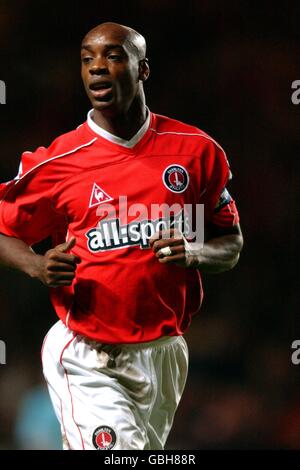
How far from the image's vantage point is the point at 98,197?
142 inches

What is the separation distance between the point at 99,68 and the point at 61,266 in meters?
0.67

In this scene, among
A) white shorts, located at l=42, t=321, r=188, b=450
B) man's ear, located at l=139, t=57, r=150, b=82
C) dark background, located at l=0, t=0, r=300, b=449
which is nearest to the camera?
white shorts, located at l=42, t=321, r=188, b=450

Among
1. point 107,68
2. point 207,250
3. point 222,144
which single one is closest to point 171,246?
point 207,250

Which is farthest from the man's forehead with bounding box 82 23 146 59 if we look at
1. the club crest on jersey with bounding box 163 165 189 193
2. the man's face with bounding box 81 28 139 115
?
the club crest on jersey with bounding box 163 165 189 193

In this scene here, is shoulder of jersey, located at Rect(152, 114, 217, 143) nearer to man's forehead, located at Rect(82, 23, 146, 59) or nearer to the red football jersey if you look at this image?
the red football jersey

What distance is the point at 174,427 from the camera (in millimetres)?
5711

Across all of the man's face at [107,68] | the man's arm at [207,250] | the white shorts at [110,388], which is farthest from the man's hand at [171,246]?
the man's face at [107,68]

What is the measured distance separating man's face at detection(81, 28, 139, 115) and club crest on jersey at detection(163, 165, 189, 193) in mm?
286

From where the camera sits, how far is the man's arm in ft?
11.1

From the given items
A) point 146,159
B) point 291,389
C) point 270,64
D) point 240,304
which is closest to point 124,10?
point 270,64

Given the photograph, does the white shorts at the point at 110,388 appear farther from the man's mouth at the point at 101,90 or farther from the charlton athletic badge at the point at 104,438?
the man's mouth at the point at 101,90

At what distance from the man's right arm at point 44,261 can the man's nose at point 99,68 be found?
0.57 meters

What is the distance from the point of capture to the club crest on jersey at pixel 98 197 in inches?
142

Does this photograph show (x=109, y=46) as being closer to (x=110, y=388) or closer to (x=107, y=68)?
(x=107, y=68)
